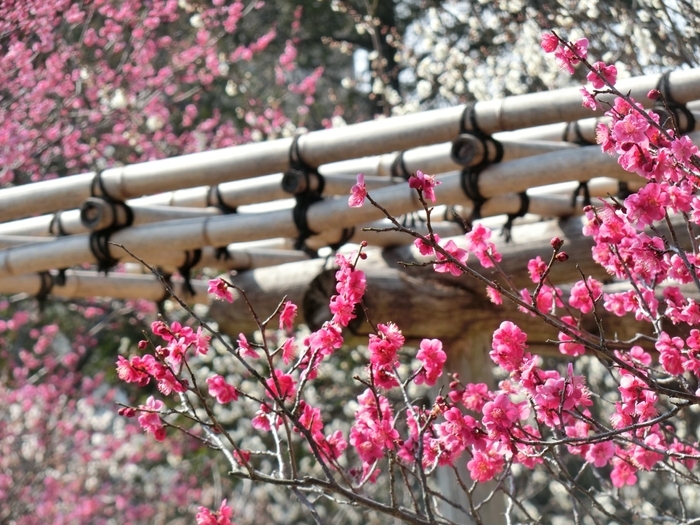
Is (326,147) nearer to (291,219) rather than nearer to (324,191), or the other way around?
(324,191)

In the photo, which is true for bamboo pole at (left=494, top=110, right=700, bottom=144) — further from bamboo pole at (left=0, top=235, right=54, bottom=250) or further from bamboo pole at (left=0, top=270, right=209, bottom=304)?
bamboo pole at (left=0, top=235, right=54, bottom=250)

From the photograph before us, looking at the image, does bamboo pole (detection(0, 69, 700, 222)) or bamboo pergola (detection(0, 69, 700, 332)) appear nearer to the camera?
bamboo pole (detection(0, 69, 700, 222))

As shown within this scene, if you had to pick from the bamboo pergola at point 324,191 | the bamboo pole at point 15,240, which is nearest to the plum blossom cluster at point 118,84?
the bamboo pole at point 15,240

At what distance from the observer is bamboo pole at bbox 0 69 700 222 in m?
2.72

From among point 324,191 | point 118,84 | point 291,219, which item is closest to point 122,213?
point 291,219

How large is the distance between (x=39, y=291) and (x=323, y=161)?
1.70 meters

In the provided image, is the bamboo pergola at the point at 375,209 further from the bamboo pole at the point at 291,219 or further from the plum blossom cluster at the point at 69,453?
the plum blossom cluster at the point at 69,453

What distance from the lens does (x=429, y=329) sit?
3.05 meters

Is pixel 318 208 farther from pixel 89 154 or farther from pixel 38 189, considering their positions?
pixel 89 154

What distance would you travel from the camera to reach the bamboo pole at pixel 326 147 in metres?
2.72

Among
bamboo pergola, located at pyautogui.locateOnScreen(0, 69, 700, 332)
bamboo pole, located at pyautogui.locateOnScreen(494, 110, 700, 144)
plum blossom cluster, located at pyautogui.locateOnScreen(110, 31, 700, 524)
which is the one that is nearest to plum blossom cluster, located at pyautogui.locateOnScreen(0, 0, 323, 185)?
bamboo pergola, located at pyautogui.locateOnScreen(0, 69, 700, 332)

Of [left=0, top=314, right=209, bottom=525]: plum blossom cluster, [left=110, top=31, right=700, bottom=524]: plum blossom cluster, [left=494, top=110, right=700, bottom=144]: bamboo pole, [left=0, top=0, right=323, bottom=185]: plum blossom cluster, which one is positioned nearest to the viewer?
[left=110, top=31, right=700, bottom=524]: plum blossom cluster

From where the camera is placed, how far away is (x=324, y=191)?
3.30m

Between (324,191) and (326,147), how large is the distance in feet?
0.78
